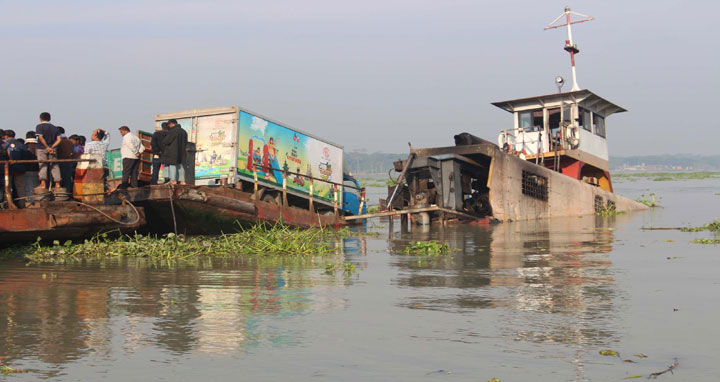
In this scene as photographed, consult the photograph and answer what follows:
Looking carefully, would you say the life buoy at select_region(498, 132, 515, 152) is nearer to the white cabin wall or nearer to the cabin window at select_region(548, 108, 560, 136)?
the cabin window at select_region(548, 108, 560, 136)

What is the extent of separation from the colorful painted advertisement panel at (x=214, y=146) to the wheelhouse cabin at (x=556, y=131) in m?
11.0

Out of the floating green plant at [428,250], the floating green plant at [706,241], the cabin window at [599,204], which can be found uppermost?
the cabin window at [599,204]

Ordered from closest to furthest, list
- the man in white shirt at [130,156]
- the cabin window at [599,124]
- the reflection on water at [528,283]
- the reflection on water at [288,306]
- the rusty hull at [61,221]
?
the reflection on water at [288,306]
the reflection on water at [528,283]
the rusty hull at [61,221]
the man in white shirt at [130,156]
the cabin window at [599,124]

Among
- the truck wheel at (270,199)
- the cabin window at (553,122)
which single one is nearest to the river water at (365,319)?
the truck wheel at (270,199)

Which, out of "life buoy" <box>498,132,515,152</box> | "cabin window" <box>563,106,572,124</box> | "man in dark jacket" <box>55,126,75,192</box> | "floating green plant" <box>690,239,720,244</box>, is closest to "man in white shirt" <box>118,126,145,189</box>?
"man in dark jacket" <box>55,126,75,192</box>

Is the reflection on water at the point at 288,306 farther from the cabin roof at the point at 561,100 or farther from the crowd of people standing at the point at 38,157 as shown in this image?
the cabin roof at the point at 561,100

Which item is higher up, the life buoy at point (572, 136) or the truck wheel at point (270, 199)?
the life buoy at point (572, 136)

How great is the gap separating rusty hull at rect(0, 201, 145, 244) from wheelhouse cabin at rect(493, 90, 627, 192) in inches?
558

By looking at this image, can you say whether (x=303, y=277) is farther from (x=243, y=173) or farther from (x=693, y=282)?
(x=243, y=173)

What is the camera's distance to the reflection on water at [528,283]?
264 inches

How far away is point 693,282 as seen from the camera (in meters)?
9.39

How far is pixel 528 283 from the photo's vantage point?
9.34 m

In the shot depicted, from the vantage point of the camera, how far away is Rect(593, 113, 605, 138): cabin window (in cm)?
2739

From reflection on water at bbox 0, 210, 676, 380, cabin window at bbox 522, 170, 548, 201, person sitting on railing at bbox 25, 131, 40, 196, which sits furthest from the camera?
cabin window at bbox 522, 170, 548, 201
